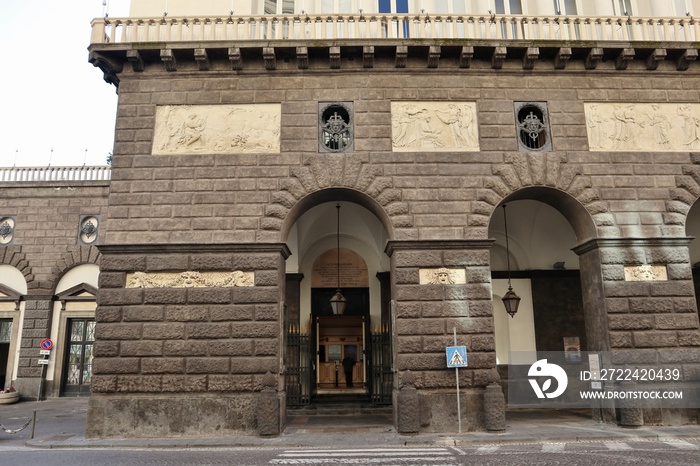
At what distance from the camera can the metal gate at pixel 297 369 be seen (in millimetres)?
14805

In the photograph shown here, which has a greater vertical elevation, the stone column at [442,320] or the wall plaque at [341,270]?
the wall plaque at [341,270]

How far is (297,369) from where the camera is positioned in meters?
14.8

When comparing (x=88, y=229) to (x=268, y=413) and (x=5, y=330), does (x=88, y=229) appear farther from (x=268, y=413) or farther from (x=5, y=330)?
(x=268, y=413)

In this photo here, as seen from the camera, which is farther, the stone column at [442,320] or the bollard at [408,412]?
the stone column at [442,320]

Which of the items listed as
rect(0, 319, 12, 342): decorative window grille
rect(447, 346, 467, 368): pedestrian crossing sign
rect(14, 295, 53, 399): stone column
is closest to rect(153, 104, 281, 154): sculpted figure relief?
rect(447, 346, 467, 368): pedestrian crossing sign

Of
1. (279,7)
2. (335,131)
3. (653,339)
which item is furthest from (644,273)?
(279,7)

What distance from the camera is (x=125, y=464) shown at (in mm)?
8414

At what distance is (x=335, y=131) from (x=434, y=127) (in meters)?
2.29

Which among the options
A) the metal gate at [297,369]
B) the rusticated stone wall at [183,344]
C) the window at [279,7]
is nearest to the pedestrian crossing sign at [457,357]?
the rusticated stone wall at [183,344]

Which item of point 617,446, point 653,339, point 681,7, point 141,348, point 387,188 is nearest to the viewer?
point 617,446

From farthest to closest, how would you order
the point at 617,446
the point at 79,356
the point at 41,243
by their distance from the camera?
the point at 41,243 → the point at 79,356 → the point at 617,446

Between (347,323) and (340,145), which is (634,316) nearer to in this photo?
(340,145)

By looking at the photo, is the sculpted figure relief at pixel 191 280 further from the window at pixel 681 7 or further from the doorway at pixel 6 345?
the window at pixel 681 7

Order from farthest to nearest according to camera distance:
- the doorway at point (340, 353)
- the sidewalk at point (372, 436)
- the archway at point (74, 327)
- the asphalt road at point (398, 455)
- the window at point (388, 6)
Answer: the archway at point (74, 327), the doorway at point (340, 353), the window at point (388, 6), the sidewalk at point (372, 436), the asphalt road at point (398, 455)
